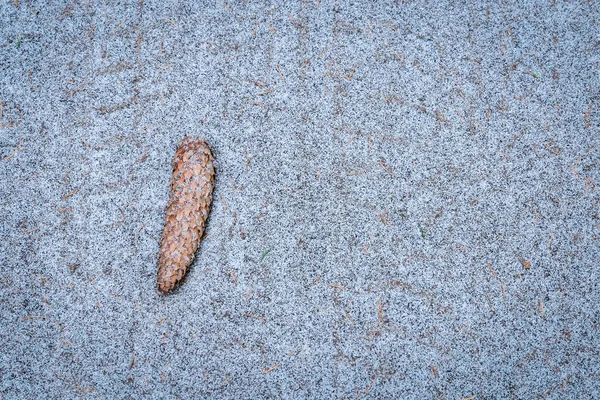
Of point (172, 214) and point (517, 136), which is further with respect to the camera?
point (517, 136)

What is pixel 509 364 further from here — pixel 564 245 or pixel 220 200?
pixel 220 200

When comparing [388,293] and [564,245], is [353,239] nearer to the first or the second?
[388,293]

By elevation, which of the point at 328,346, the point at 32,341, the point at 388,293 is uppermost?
the point at 388,293

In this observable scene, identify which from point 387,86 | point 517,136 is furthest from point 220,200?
point 517,136

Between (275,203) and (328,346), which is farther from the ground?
(275,203)
